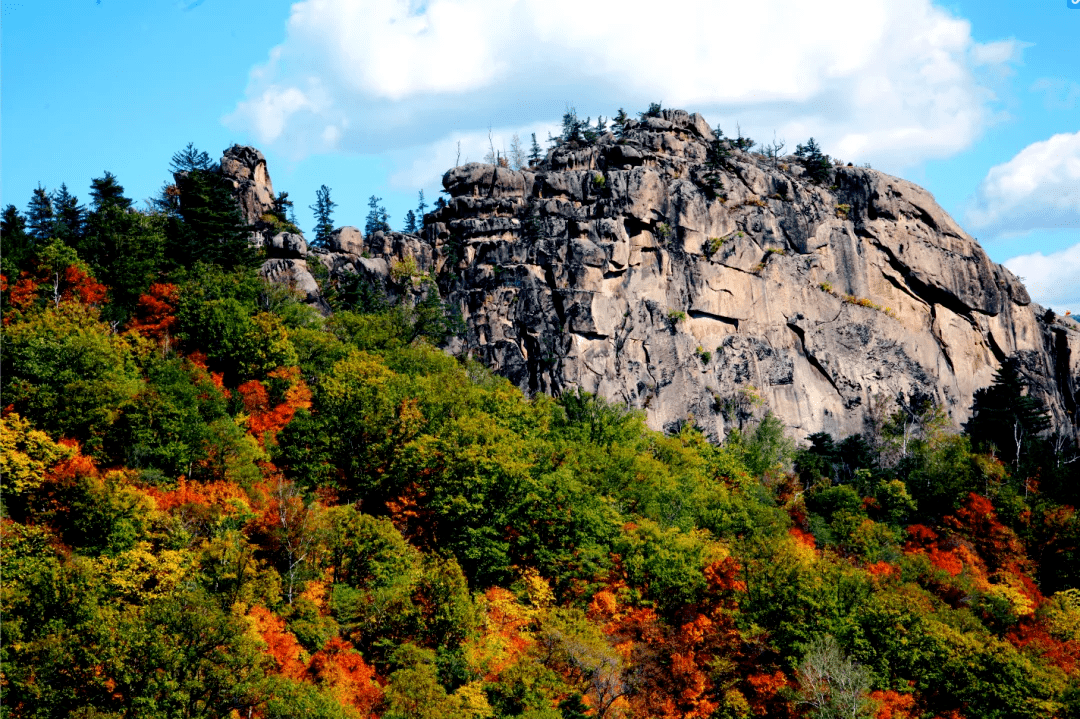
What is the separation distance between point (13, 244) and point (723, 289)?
64.4 metres

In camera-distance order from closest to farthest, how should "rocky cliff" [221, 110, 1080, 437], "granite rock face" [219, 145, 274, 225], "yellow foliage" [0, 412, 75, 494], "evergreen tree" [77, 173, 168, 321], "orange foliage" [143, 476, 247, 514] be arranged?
"yellow foliage" [0, 412, 75, 494], "orange foliage" [143, 476, 247, 514], "evergreen tree" [77, 173, 168, 321], "rocky cliff" [221, 110, 1080, 437], "granite rock face" [219, 145, 274, 225]

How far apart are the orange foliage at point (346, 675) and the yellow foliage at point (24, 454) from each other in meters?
13.9

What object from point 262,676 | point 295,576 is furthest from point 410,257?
point 262,676

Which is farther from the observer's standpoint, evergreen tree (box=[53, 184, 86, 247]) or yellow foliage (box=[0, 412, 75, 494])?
evergreen tree (box=[53, 184, 86, 247])

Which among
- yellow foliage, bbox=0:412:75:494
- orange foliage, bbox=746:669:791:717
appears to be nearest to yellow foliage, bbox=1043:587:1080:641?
orange foliage, bbox=746:669:791:717

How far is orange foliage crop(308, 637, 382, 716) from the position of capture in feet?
113

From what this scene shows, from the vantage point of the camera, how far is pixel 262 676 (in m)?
31.6

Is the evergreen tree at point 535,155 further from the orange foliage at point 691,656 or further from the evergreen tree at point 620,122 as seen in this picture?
the orange foliage at point 691,656

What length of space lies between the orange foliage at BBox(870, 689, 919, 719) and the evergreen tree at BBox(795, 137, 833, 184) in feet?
258

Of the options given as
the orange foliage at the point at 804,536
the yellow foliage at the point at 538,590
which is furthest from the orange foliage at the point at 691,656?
the orange foliage at the point at 804,536

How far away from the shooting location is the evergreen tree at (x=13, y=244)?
58812 millimetres

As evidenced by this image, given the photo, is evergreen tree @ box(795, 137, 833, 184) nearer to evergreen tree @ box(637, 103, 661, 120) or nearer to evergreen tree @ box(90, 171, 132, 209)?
evergreen tree @ box(637, 103, 661, 120)

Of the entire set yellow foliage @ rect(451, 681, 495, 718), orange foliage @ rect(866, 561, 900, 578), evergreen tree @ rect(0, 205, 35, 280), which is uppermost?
evergreen tree @ rect(0, 205, 35, 280)

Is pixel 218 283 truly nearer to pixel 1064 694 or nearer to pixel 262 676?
pixel 262 676
